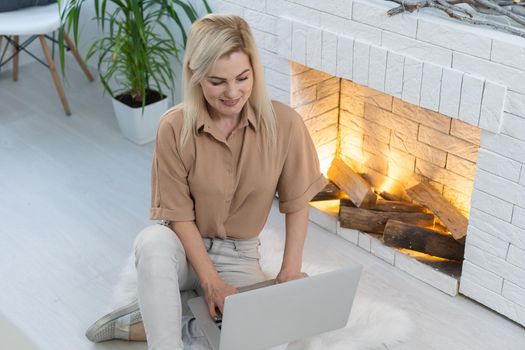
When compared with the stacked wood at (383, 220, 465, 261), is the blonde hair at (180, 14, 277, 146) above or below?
above

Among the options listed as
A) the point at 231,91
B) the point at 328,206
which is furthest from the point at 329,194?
the point at 231,91

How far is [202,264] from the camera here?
7.03 feet

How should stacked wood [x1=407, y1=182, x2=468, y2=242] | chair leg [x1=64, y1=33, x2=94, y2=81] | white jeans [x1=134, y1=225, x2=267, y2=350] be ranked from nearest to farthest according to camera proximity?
white jeans [x1=134, y1=225, x2=267, y2=350], stacked wood [x1=407, y1=182, x2=468, y2=242], chair leg [x1=64, y1=33, x2=94, y2=81]

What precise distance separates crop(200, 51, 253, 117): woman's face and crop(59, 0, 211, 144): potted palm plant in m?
1.07

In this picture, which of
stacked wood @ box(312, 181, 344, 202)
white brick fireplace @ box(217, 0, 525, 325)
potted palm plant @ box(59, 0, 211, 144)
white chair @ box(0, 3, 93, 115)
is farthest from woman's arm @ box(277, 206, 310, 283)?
white chair @ box(0, 3, 93, 115)

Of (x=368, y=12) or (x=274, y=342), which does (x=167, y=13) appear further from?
(x=274, y=342)

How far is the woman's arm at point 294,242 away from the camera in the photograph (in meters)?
2.20

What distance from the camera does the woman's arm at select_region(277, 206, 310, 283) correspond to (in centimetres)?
220

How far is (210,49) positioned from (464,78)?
752 mm

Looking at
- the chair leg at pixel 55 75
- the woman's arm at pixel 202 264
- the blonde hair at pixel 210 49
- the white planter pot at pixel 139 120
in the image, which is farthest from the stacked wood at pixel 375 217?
the chair leg at pixel 55 75

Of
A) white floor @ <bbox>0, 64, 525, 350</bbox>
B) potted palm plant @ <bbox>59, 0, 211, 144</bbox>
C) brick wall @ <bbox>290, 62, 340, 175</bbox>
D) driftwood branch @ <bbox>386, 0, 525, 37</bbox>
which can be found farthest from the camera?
potted palm plant @ <bbox>59, 0, 211, 144</bbox>

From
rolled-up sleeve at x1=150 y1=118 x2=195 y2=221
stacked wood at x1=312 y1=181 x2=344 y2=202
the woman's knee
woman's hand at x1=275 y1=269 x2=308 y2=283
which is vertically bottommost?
stacked wood at x1=312 y1=181 x2=344 y2=202

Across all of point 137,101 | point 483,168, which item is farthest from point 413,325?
Answer: point 137,101

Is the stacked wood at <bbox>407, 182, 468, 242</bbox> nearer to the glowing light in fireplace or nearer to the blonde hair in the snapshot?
the glowing light in fireplace
